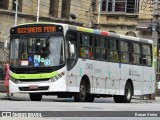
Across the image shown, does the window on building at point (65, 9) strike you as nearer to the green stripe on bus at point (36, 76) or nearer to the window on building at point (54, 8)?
the window on building at point (54, 8)

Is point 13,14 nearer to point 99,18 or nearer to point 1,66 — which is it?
point 99,18

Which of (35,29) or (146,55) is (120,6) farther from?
(35,29)

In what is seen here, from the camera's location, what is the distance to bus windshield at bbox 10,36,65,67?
2372 cm

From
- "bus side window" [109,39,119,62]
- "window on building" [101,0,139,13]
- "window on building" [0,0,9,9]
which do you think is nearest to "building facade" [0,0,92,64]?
"window on building" [0,0,9,9]

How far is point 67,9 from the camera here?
59375 mm

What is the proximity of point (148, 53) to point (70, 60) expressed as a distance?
306 inches

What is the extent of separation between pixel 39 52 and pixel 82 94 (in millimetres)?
2874

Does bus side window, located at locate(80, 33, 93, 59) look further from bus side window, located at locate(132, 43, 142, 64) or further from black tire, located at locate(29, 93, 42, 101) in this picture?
bus side window, located at locate(132, 43, 142, 64)

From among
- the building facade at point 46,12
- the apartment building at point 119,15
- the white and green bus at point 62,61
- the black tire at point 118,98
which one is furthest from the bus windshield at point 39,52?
the apartment building at point 119,15

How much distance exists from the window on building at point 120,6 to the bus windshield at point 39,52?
3708cm

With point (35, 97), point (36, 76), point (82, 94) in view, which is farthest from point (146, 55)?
point (36, 76)

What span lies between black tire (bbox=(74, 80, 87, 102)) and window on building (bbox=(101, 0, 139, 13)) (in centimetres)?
3600

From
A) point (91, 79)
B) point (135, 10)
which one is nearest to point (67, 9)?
point (135, 10)

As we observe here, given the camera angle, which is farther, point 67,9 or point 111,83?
point 67,9
